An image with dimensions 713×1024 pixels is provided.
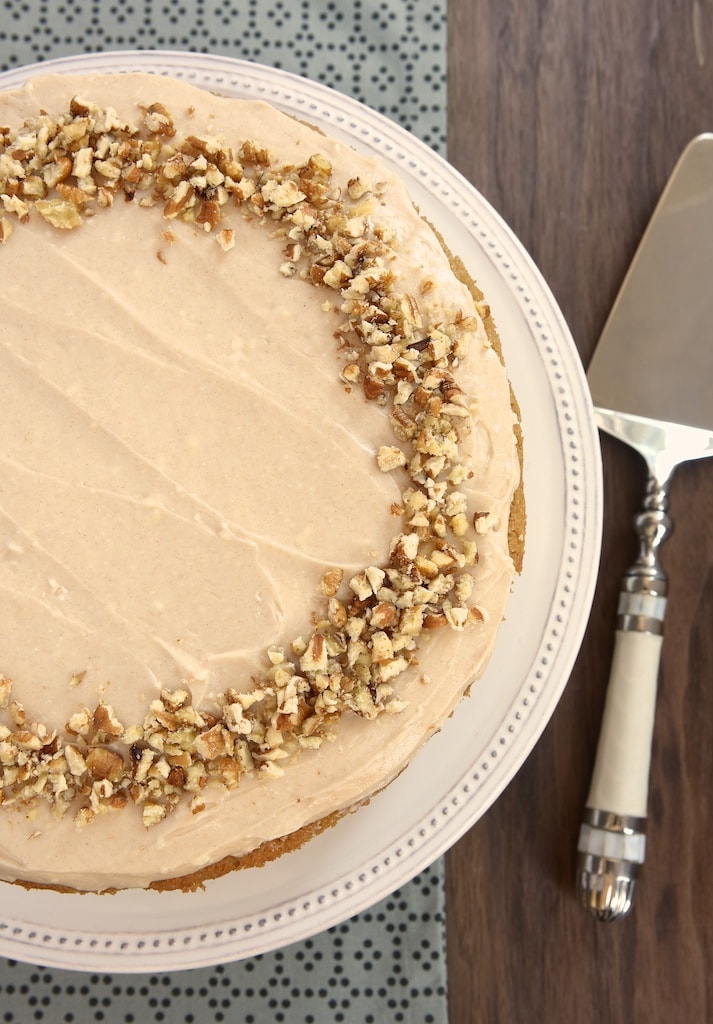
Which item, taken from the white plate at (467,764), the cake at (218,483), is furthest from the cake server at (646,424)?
the cake at (218,483)

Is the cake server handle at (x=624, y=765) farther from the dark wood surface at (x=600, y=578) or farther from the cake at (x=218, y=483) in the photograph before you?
the cake at (x=218, y=483)

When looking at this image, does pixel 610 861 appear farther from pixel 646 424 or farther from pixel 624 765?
pixel 646 424

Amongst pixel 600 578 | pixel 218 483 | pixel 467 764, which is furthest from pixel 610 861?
pixel 218 483

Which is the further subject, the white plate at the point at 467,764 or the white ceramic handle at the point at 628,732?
the white ceramic handle at the point at 628,732

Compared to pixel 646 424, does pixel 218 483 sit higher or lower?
lower

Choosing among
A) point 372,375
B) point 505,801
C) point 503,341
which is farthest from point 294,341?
point 505,801

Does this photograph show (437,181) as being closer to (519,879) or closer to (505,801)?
(505,801)
